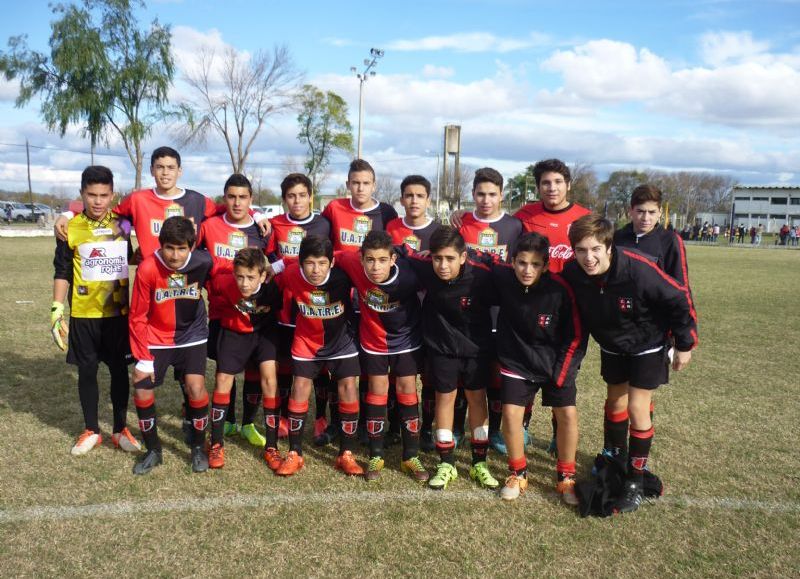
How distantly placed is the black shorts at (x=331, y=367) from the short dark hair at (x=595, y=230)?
5.60 feet

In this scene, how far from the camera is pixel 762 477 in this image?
3.91m

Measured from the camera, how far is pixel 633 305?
347 cm

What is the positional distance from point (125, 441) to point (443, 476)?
2.33 meters

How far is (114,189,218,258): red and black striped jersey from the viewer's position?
4406 mm

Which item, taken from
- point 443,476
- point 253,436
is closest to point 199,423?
point 253,436

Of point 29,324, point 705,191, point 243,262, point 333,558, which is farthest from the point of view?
point 705,191

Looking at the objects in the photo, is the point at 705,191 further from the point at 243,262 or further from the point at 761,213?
the point at 243,262

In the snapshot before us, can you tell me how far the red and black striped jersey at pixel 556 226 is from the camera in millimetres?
4188

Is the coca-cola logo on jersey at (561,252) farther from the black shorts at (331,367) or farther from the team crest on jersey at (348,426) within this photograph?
the team crest on jersey at (348,426)

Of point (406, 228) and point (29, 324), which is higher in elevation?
point (406, 228)

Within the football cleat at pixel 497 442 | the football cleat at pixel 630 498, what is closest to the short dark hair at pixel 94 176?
the football cleat at pixel 497 442

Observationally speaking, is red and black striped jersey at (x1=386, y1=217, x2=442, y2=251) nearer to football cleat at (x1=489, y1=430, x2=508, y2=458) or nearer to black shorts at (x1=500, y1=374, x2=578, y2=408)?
black shorts at (x1=500, y1=374, x2=578, y2=408)

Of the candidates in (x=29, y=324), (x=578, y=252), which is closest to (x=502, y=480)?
(x=578, y=252)

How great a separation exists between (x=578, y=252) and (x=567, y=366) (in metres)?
0.72
